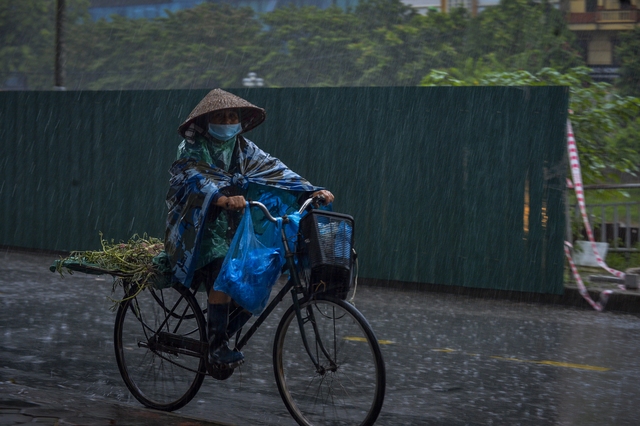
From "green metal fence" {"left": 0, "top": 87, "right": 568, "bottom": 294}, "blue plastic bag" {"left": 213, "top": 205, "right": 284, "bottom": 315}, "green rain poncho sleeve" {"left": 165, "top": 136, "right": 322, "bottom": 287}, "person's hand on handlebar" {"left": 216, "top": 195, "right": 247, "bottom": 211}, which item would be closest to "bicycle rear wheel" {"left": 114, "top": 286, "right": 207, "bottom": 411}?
"green rain poncho sleeve" {"left": 165, "top": 136, "right": 322, "bottom": 287}

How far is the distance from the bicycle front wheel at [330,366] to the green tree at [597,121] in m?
7.77

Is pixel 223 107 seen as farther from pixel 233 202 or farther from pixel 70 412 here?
pixel 70 412

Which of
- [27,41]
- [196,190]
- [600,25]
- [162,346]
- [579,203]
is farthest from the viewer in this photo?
[27,41]

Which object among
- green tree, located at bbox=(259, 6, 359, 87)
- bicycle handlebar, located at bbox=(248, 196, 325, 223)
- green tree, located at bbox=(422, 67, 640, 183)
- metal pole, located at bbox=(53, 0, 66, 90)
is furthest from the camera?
green tree, located at bbox=(259, 6, 359, 87)

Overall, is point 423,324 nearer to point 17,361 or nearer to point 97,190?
point 17,361

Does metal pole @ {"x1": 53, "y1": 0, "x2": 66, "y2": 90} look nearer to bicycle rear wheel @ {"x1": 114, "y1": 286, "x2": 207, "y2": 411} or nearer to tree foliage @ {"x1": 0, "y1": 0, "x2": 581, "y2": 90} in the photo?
bicycle rear wheel @ {"x1": 114, "y1": 286, "x2": 207, "y2": 411}

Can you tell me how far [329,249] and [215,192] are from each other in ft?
2.52

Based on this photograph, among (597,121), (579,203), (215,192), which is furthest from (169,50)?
(215,192)

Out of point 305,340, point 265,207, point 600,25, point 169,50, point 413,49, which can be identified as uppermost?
point 600,25

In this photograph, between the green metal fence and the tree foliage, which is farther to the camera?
the tree foliage

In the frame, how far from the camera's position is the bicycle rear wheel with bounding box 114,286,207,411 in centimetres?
503

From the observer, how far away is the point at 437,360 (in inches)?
263

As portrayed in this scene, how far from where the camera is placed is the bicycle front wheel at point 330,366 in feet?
14.2

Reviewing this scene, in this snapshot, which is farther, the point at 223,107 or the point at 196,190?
the point at 223,107
